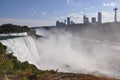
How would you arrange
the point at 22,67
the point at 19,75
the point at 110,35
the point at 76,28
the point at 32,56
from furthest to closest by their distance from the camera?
the point at 76,28
the point at 110,35
the point at 32,56
the point at 22,67
the point at 19,75

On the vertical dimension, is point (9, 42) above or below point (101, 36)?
above

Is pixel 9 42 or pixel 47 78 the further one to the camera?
pixel 9 42

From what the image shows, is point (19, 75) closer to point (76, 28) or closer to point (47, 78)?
point (47, 78)

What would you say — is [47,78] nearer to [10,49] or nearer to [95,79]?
[95,79]

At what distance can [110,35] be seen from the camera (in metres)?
162

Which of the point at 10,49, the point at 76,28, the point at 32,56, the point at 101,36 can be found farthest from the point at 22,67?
the point at 76,28

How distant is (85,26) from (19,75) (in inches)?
6707

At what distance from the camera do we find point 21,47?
44625 millimetres

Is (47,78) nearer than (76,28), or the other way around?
(47,78)

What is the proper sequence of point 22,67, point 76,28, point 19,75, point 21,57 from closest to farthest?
point 19,75, point 22,67, point 21,57, point 76,28

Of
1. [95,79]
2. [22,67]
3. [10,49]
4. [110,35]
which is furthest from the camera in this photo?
[110,35]

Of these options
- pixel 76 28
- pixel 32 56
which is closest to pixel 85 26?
pixel 76 28

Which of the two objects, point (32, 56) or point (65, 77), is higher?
point (65, 77)

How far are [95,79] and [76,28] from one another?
16520cm
